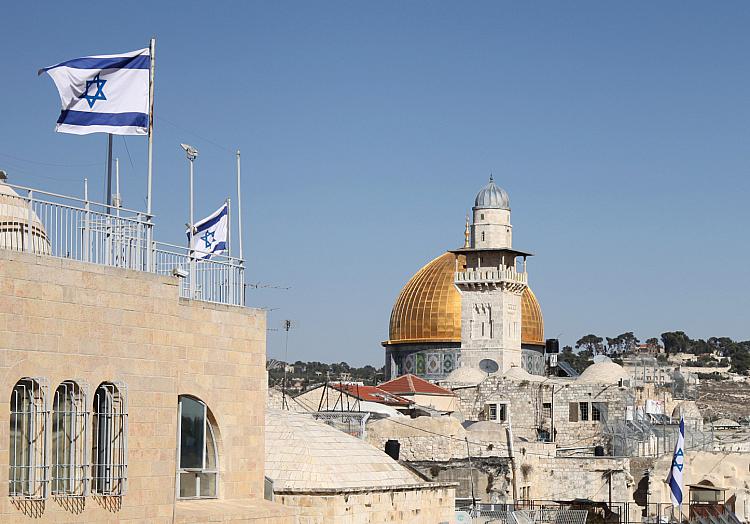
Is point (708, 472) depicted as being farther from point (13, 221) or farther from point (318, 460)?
point (13, 221)

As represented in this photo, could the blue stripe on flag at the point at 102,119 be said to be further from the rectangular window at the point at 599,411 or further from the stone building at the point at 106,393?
→ the rectangular window at the point at 599,411

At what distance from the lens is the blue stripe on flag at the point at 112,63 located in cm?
1728

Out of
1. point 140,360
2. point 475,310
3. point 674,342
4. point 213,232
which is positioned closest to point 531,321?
point 475,310

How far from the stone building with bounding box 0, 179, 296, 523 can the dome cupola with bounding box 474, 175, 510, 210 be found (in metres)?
51.1

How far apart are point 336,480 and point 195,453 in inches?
252

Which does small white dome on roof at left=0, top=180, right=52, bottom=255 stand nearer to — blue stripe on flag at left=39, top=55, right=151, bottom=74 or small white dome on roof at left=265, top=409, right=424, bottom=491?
blue stripe on flag at left=39, top=55, right=151, bottom=74

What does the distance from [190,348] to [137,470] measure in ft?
7.08

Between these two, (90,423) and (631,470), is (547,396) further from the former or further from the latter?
(90,423)

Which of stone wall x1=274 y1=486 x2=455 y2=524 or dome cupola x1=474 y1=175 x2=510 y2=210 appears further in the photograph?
dome cupola x1=474 y1=175 x2=510 y2=210

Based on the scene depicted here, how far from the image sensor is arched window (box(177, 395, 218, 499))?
1936cm

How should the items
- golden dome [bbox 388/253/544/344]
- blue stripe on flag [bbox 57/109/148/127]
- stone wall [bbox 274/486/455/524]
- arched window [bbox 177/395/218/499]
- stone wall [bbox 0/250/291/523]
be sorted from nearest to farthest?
stone wall [bbox 0/250/291/523], blue stripe on flag [bbox 57/109/148/127], arched window [bbox 177/395/218/499], stone wall [bbox 274/486/455/524], golden dome [bbox 388/253/544/344]

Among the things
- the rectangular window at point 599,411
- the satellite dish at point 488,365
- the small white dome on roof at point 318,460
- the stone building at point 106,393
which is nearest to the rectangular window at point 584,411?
the rectangular window at point 599,411

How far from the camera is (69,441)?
655 inches

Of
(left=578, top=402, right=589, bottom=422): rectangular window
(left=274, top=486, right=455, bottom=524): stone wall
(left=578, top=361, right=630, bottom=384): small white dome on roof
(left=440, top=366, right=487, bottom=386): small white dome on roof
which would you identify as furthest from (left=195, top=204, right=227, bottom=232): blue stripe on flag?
(left=440, top=366, right=487, bottom=386): small white dome on roof
